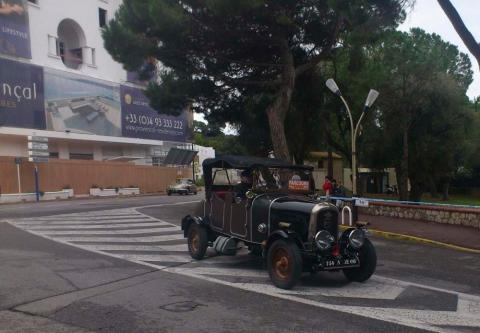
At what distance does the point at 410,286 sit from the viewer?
335 inches

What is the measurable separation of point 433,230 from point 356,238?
7.66 m

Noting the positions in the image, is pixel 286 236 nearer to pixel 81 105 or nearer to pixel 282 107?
pixel 282 107

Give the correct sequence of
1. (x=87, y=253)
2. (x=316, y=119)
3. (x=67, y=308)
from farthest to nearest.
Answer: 1. (x=316, y=119)
2. (x=87, y=253)
3. (x=67, y=308)

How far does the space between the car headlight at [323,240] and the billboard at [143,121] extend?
42.7 metres

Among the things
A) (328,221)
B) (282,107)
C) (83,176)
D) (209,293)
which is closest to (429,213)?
(282,107)

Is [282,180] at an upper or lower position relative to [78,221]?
upper

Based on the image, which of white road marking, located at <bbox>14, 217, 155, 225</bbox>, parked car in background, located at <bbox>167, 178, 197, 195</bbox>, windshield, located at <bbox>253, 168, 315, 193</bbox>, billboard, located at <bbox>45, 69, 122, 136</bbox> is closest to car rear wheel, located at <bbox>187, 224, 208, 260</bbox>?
windshield, located at <bbox>253, 168, 315, 193</bbox>

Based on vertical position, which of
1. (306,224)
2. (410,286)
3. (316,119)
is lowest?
(410,286)

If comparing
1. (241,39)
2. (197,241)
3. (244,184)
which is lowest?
(197,241)

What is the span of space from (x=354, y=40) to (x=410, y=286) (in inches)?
434

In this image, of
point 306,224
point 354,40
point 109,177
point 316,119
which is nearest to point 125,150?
point 109,177

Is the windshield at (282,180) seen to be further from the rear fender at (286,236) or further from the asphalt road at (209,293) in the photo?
the asphalt road at (209,293)

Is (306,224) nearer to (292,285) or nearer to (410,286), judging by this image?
(292,285)

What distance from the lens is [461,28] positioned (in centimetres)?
1027
